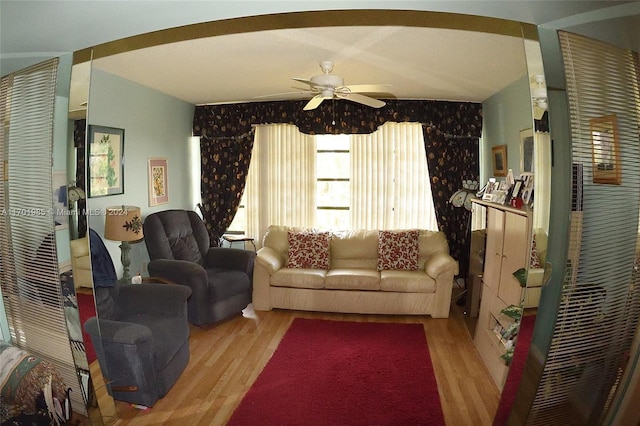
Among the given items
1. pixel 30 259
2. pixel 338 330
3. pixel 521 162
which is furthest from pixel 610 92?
pixel 338 330

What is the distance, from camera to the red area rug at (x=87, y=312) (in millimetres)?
1236

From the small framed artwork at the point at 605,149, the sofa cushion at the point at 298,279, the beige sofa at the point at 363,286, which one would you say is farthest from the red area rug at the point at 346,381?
the small framed artwork at the point at 605,149

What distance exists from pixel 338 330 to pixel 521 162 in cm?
180

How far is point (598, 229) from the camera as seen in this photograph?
3.40 ft

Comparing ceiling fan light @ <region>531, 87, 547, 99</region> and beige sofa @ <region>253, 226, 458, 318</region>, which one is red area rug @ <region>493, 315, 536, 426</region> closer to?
ceiling fan light @ <region>531, 87, 547, 99</region>

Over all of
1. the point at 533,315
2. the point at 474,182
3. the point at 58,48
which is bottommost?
the point at 533,315

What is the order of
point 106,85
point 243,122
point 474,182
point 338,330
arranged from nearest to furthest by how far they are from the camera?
point 106,85, point 338,330, point 474,182, point 243,122

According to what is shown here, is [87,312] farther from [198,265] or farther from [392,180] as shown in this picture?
[392,180]

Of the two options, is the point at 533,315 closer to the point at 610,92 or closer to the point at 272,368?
the point at 610,92

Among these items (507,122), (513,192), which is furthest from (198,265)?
(507,122)

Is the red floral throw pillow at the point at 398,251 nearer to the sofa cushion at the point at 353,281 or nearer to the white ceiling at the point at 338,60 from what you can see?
the sofa cushion at the point at 353,281

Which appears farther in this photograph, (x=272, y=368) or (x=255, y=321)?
(x=255, y=321)

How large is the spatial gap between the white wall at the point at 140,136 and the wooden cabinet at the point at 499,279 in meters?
2.56

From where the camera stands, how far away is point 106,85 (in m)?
2.75
